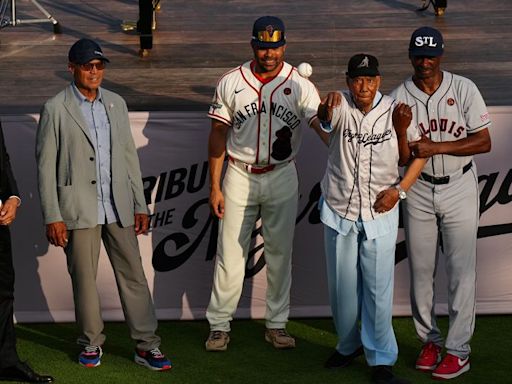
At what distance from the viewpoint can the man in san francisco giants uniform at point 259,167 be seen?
302 inches

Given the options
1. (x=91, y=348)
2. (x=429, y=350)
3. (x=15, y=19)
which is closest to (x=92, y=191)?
(x=91, y=348)

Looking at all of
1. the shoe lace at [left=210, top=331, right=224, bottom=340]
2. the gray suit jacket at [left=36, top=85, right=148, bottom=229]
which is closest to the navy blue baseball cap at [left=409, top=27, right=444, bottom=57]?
the gray suit jacket at [left=36, top=85, right=148, bottom=229]

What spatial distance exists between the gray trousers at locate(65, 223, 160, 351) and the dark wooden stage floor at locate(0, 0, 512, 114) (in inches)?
58.2

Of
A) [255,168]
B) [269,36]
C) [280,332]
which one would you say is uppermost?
[269,36]

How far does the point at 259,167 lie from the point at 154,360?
4.07 feet

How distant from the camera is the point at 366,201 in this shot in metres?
7.23

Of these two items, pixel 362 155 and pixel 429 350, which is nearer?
pixel 362 155

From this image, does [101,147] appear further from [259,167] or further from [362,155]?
[362,155]

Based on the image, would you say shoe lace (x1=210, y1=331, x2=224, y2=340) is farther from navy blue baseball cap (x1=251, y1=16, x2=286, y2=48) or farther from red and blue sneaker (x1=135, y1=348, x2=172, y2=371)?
navy blue baseball cap (x1=251, y1=16, x2=286, y2=48)

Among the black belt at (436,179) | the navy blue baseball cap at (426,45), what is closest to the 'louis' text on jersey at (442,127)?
the black belt at (436,179)

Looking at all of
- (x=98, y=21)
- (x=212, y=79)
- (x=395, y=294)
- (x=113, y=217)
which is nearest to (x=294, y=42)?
(x=212, y=79)

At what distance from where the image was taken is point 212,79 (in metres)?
9.41

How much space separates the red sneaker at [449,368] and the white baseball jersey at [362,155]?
986 mm

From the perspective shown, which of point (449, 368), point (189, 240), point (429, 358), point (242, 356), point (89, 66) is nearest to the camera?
point (89, 66)
